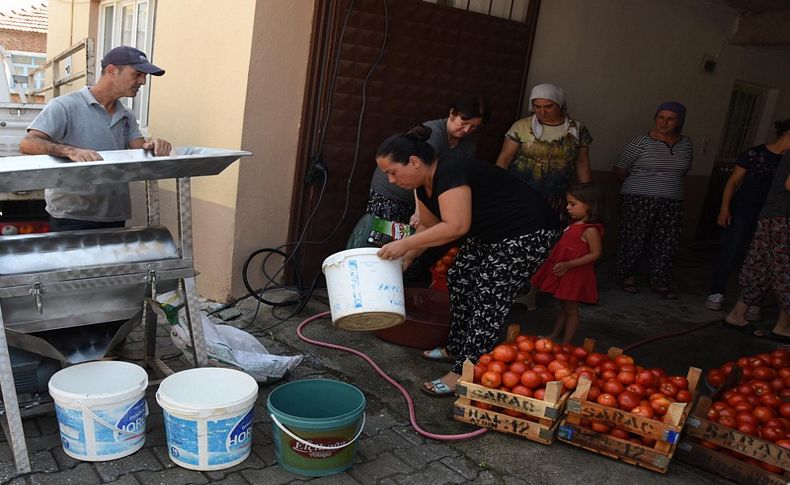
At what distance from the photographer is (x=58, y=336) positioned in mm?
3299

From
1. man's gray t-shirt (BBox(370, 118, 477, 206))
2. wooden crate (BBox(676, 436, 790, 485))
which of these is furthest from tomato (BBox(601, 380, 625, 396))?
man's gray t-shirt (BBox(370, 118, 477, 206))

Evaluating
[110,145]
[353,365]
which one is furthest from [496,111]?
[110,145]

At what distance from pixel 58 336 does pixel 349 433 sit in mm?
1637

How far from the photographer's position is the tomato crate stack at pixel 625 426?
3.11 m

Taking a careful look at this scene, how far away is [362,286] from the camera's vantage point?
3.28 m

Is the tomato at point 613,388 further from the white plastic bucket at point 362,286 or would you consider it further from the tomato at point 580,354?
the white plastic bucket at point 362,286

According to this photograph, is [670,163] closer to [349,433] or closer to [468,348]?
[468,348]

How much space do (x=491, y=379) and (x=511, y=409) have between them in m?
0.20

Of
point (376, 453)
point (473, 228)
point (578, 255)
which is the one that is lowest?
point (376, 453)

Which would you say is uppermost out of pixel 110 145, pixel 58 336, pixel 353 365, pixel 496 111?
pixel 496 111

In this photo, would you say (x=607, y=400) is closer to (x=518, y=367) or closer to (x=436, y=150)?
(x=518, y=367)

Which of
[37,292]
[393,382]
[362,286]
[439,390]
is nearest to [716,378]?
[439,390]

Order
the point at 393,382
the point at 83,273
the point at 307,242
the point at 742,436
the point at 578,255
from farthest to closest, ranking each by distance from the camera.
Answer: the point at 307,242
the point at 578,255
the point at 393,382
the point at 742,436
the point at 83,273

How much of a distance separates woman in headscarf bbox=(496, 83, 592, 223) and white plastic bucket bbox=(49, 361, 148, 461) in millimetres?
3543
